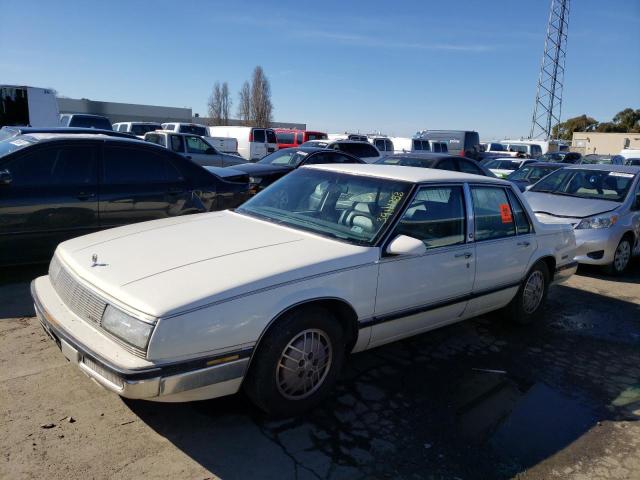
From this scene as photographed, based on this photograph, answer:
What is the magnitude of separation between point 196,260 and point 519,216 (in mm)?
3242

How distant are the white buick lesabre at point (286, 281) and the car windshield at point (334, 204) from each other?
13mm

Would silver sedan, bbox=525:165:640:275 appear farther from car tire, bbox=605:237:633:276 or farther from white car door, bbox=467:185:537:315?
white car door, bbox=467:185:537:315

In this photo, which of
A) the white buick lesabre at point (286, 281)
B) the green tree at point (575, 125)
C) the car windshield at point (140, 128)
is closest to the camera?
the white buick lesabre at point (286, 281)

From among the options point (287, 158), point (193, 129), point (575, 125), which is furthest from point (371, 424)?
point (575, 125)

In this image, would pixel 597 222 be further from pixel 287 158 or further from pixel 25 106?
pixel 25 106

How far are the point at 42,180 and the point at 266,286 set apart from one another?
375 centimetres

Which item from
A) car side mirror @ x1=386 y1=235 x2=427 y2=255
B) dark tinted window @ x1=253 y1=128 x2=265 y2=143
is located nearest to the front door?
dark tinted window @ x1=253 y1=128 x2=265 y2=143

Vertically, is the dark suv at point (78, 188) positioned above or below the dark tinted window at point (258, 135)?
below

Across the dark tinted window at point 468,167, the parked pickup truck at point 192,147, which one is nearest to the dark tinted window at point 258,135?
the parked pickup truck at point 192,147

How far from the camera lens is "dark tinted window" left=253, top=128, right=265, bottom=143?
2623 cm

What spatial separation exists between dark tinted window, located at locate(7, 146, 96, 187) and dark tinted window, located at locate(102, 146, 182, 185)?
0.19 meters

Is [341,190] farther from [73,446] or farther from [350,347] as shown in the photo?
[73,446]

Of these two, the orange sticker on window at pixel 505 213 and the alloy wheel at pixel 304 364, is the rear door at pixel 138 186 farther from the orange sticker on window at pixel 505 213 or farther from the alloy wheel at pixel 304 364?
the orange sticker on window at pixel 505 213

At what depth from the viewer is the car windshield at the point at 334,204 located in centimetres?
367
